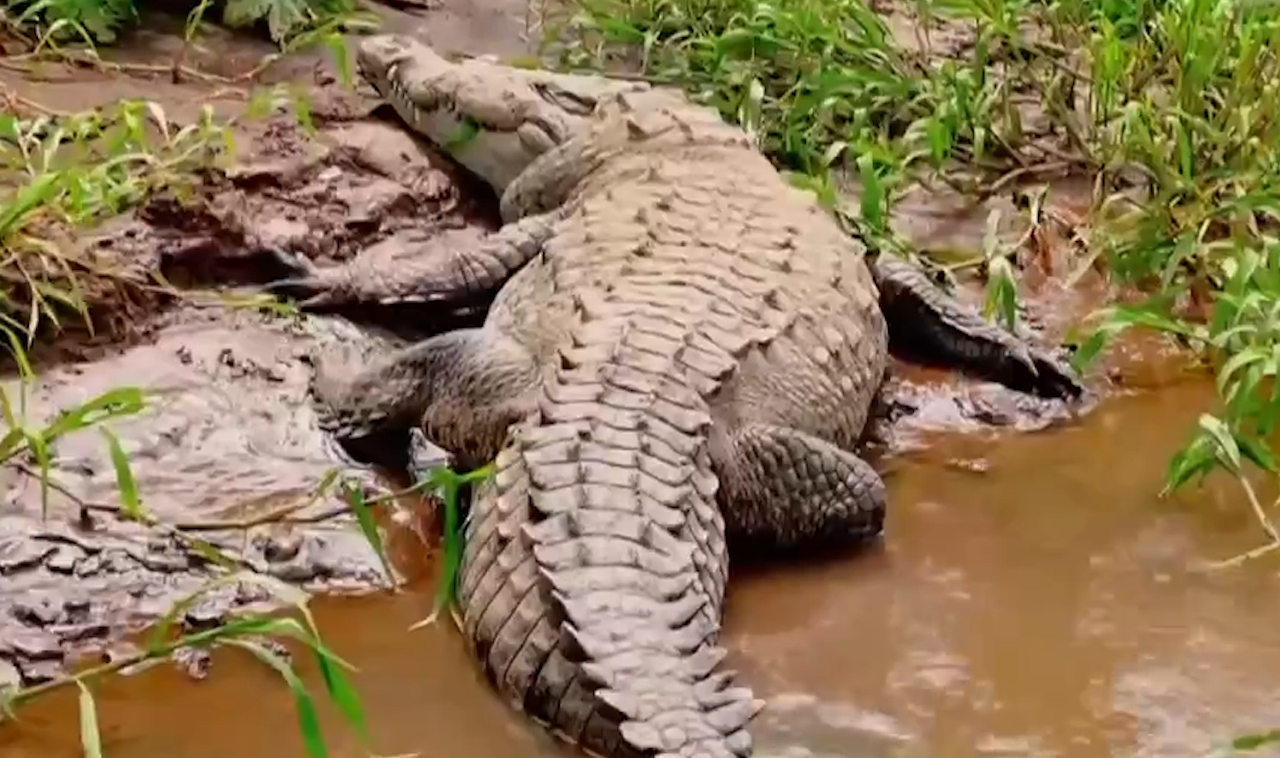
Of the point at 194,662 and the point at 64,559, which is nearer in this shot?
the point at 194,662

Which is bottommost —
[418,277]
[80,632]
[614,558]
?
[80,632]

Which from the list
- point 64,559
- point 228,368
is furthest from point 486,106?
point 64,559

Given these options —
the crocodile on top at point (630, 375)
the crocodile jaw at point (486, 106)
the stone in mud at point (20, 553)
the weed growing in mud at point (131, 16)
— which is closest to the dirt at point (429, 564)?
the stone in mud at point (20, 553)

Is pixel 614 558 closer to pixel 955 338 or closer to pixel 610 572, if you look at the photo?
pixel 610 572

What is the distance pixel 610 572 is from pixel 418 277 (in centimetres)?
157

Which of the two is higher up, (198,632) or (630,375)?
(630,375)

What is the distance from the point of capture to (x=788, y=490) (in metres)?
3.38

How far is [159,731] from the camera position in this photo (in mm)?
2740

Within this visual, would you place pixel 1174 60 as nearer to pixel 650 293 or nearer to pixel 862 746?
pixel 650 293

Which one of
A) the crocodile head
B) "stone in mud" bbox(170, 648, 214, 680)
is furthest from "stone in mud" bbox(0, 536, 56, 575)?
the crocodile head

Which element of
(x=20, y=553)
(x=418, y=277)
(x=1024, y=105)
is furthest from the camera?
(x=1024, y=105)

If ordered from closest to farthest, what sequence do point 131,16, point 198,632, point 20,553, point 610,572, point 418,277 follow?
point 610,572
point 198,632
point 20,553
point 418,277
point 131,16

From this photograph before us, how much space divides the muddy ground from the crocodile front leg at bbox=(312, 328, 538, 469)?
0.07 m

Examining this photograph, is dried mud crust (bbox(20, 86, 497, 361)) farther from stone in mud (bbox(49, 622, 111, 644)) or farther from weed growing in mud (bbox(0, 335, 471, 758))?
stone in mud (bbox(49, 622, 111, 644))
